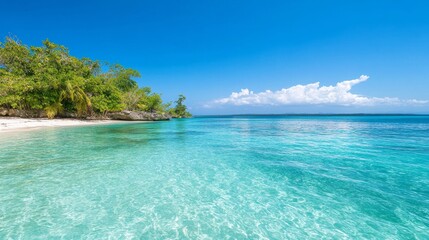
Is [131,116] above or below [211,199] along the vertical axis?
above

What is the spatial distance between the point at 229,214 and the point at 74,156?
299 inches

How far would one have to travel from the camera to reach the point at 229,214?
3.58 meters

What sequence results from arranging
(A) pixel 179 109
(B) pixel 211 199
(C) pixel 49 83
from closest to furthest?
(B) pixel 211 199 < (C) pixel 49 83 < (A) pixel 179 109

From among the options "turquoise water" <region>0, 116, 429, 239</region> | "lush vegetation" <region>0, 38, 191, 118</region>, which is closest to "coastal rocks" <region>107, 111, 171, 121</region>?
"lush vegetation" <region>0, 38, 191, 118</region>

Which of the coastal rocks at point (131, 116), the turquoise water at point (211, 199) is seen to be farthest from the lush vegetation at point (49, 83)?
the turquoise water at point (211, 199)

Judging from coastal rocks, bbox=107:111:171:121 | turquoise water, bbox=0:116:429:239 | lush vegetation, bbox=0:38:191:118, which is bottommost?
turquoise water, bbox=0:116:429:239

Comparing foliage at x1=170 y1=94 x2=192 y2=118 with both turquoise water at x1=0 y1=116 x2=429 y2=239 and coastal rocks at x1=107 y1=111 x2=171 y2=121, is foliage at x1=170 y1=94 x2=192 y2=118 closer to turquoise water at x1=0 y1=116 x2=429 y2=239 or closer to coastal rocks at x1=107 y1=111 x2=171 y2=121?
coastal rocks at x1=107 y1=111 x2=171 y2=121

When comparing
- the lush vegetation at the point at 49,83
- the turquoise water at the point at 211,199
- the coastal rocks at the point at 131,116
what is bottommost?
the turquoise water at the point at 211,199

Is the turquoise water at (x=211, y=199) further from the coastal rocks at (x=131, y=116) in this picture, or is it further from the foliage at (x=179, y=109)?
the foliage at (x=179, y=109)

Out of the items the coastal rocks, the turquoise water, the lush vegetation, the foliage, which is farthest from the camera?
the foliage

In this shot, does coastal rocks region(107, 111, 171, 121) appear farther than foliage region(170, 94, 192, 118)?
No

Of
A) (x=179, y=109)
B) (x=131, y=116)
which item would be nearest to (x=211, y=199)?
(x=131, y=116)

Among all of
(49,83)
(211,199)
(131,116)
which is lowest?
(211,199)

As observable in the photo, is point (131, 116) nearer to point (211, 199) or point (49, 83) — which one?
point (49, 83)
